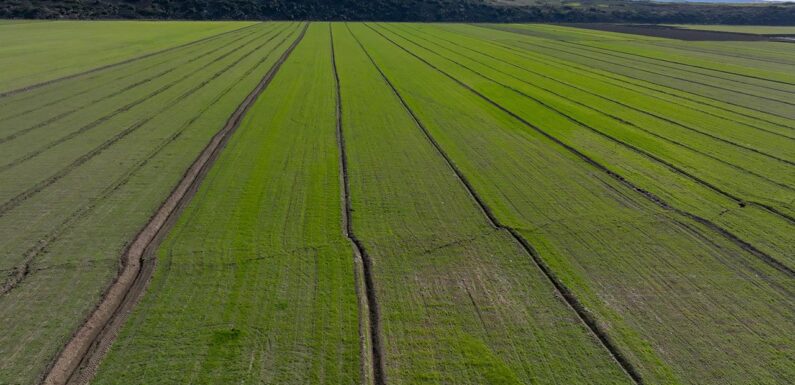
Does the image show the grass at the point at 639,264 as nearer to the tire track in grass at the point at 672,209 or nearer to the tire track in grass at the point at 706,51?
the tire track in grass at the point at 672,209

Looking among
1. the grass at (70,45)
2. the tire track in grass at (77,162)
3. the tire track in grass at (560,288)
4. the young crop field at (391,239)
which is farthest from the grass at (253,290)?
the grass at (70,45)

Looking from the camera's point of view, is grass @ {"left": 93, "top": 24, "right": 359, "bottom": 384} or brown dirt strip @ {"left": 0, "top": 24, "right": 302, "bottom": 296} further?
brown dirt strip @ {"left": 0, "top": 24, "right": 302, "bottom": 296}

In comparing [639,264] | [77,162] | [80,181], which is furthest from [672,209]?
[77,162]

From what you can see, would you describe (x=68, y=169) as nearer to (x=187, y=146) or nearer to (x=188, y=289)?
(x=187, y=146)

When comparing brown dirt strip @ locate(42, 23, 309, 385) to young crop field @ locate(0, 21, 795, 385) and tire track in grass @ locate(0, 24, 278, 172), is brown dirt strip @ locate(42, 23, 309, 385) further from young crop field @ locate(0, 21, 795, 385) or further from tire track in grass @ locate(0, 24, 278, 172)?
tire track in grass @ locate(0, 24, 278, 172)

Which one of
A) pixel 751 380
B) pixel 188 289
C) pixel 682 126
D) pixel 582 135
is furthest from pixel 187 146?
pixel 682 126

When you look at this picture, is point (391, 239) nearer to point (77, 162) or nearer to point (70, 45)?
point (77, 162)

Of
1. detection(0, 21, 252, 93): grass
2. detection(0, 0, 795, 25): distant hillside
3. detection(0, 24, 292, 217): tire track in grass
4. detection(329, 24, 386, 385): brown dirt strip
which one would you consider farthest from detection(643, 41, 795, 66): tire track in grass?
detection(0, 21, 252, 93): grass
